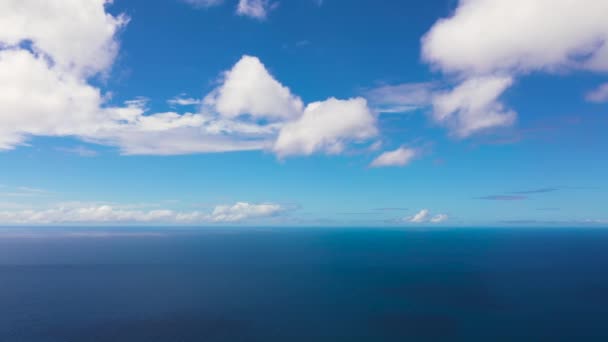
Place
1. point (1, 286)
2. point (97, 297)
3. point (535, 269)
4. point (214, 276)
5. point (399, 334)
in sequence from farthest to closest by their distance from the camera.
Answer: point (535, 269) → point (214, 276) → point (1, 286) → point (97, 297) → point (399, 334)

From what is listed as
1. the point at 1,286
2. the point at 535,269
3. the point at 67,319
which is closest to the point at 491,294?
the point at 535,269

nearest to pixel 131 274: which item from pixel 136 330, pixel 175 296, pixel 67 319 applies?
pixel 175 296

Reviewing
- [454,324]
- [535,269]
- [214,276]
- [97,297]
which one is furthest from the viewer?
[535,269]

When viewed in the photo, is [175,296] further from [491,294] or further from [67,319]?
[491,294]

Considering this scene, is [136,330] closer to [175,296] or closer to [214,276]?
[175,296]

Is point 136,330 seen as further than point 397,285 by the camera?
Result: No

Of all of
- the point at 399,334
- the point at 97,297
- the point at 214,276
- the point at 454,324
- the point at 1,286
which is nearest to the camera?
the point at 399,334

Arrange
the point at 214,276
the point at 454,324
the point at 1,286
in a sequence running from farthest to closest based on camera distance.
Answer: the point at 214,276 < the point at 1,286 < the point at 454,324

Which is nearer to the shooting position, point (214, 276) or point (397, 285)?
point (397, 285)
